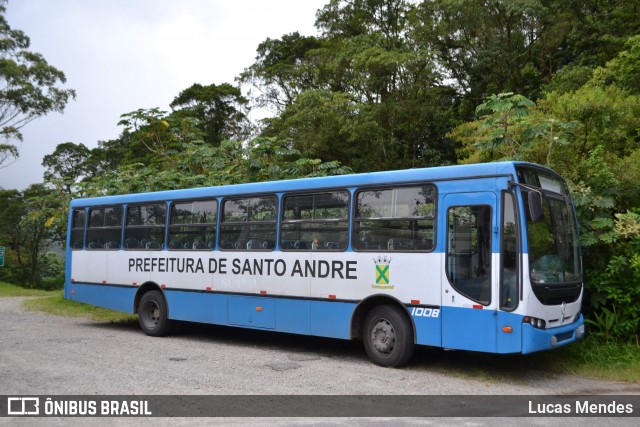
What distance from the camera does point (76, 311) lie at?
680 inches

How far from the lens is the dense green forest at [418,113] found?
10164mm

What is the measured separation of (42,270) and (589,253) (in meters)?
38.6

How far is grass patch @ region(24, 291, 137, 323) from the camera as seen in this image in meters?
15.8

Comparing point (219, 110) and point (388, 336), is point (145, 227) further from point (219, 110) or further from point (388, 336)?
point (219, 110)

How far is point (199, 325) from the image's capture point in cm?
1416

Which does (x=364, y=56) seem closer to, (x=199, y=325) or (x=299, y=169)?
(x=299, y=169)

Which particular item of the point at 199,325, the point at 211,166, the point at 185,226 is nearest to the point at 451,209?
the point at 185,226

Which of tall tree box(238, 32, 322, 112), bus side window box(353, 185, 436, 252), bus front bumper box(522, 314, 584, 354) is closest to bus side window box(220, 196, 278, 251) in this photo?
bus side window box(353, 185, 436, 252)

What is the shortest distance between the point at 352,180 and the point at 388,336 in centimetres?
237

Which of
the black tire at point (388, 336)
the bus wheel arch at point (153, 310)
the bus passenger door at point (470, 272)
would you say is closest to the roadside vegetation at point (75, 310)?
the bus wheel arch at point (153, 310)

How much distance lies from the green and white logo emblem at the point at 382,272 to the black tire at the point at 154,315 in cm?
513

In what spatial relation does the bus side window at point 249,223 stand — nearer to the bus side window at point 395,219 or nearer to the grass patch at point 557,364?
the bus side window at point 395,219

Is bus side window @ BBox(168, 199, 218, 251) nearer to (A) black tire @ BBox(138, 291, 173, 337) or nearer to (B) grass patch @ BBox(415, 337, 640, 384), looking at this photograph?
(A) black tire @ BBox(138, 291, 173, 337)

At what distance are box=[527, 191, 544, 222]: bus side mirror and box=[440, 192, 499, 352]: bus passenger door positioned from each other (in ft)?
1.55
